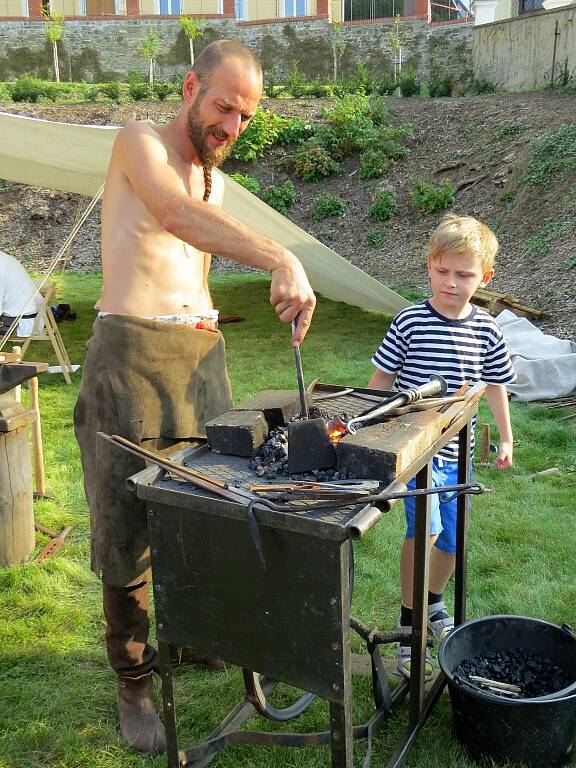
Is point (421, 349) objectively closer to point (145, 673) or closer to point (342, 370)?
point (145, 673)

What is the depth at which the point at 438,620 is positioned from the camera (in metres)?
2.96

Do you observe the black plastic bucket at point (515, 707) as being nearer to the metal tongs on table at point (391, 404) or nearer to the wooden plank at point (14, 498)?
the metal tongs on table at point (391, 404)

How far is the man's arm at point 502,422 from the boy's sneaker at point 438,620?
2.02ft

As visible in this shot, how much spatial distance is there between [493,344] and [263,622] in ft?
4.79

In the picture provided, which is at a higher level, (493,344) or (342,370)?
(493,344)

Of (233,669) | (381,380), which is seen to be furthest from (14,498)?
(381,380)

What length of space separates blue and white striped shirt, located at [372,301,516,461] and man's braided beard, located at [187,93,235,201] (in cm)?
84

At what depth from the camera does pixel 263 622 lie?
1.85 m

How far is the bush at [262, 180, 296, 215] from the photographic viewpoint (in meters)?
14.9

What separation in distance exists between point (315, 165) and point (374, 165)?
1269 mm

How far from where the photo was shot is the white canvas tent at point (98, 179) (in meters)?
6.33

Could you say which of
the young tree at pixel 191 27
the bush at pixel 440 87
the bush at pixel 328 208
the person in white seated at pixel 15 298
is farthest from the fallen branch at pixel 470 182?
the young tree at pixel 191 27

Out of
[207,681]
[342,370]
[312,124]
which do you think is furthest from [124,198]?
[312,124]

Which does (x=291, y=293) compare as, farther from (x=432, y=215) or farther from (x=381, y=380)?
(x=432, y=215)
